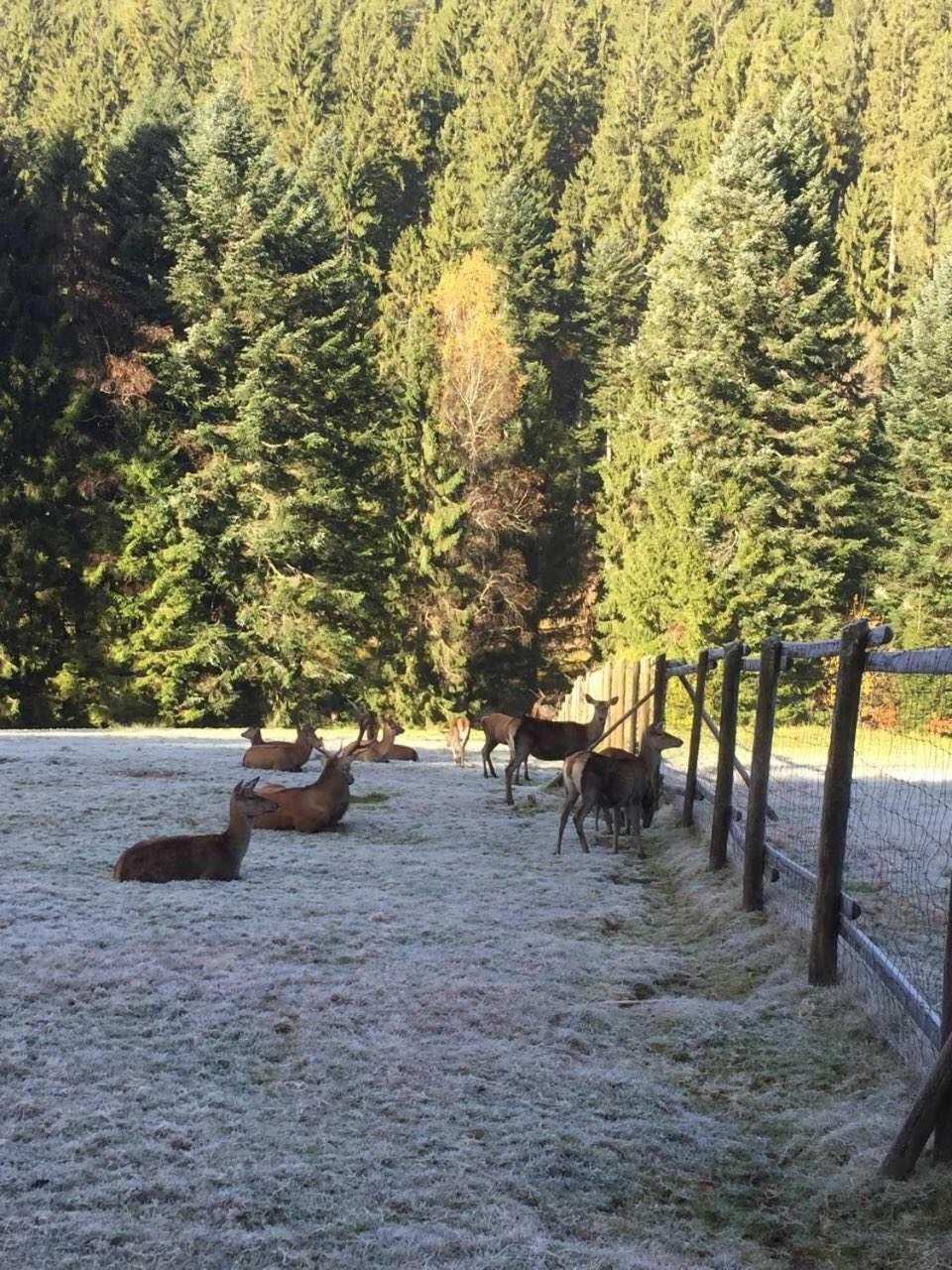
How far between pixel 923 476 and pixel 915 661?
1391 inches

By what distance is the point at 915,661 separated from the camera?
16.8 feet

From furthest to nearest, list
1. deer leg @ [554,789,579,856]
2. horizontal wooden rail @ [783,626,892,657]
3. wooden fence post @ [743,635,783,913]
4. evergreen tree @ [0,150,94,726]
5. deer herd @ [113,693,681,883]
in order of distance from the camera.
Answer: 1. evergreen tree @ [0,150,94,726]
2. deer leg @ [554,789,579,856]
3. deer herd @ [113,693,681,883]
4. wooden fence post @ [743,635,783,913]
5. horizontal wooden rail @ [783,626,892,657]

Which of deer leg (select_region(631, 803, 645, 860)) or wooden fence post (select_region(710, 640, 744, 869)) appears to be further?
deer leg (select_region(631, 803, 645, 860))

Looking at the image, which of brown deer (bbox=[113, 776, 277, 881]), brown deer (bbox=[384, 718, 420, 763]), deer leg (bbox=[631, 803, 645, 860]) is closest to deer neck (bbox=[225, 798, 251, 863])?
brown deer (bbox=[113, 776, 277, 881])

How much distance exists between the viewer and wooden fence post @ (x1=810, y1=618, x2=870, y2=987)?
6086 mm

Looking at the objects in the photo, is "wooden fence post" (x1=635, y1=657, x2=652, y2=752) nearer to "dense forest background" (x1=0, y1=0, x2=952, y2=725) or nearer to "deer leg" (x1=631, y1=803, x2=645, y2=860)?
"deer leg" (x1=631, y1=803, x2=645, y2=860)

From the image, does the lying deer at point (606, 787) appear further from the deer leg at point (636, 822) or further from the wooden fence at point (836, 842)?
the wooden fence at point (836, 842)

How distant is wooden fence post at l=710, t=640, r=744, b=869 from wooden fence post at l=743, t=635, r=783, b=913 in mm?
1259

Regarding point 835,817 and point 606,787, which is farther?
point 606,787

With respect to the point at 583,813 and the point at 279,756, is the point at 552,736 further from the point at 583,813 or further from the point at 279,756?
the point at 583,813

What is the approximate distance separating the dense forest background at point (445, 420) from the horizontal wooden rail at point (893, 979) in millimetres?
29410

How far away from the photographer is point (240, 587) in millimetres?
35656

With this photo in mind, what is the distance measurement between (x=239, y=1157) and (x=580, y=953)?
10.2ft

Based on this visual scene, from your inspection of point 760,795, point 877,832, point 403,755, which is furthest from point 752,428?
point 760,795
